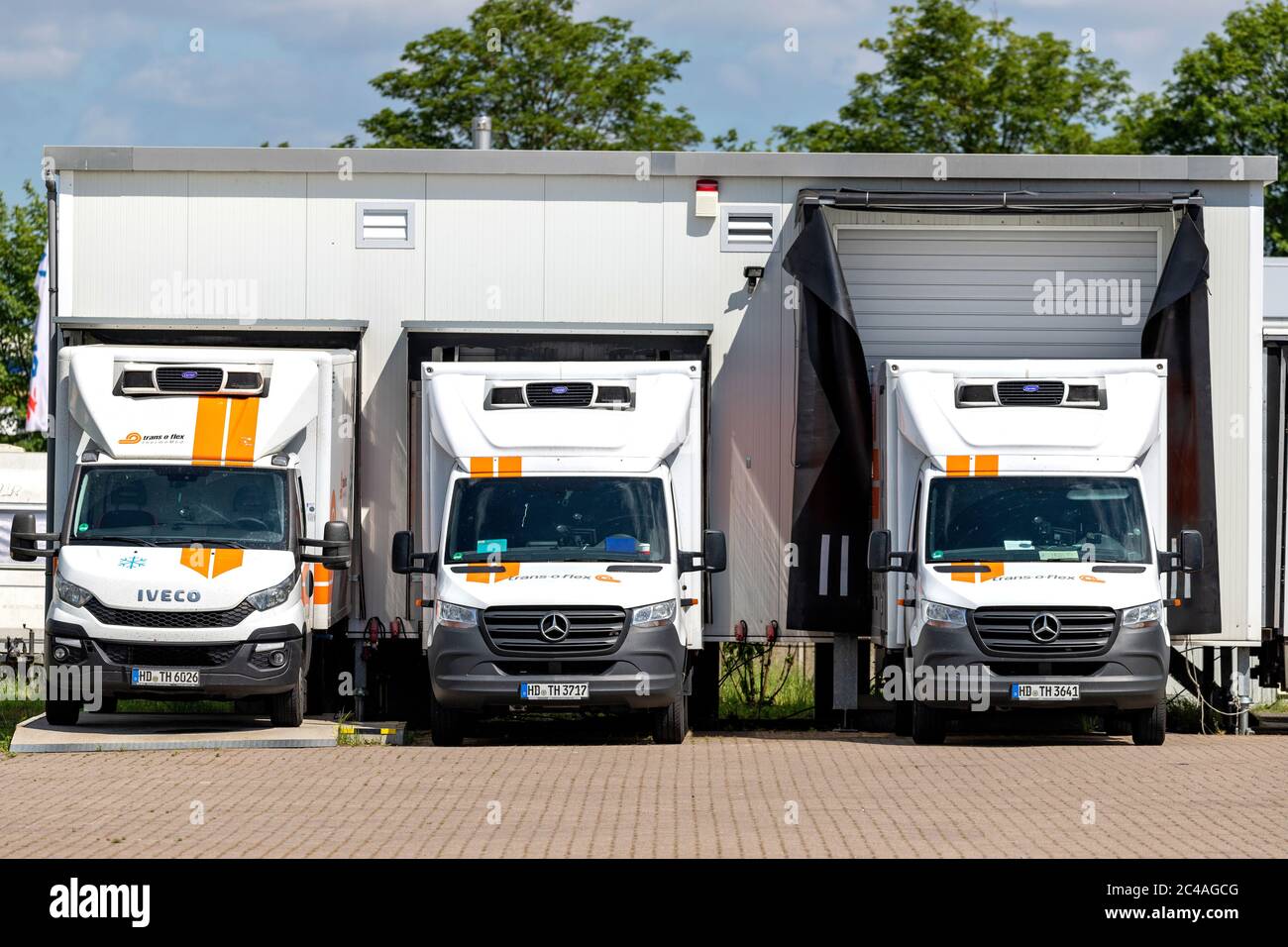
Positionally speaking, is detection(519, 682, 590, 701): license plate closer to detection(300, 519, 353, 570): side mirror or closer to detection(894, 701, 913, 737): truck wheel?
detection(300, 519, 353, 570): side mirror

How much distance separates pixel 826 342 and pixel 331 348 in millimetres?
4447

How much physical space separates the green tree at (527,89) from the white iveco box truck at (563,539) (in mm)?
27027

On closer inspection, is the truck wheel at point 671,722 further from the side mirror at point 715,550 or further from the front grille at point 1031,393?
the front grille at point 1031,393

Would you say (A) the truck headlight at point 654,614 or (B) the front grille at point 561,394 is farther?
(B) the front grille at point 561,394

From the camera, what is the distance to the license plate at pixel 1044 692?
49.0ft

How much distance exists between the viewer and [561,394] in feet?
51.4

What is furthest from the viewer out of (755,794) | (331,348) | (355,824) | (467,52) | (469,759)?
(467,52)

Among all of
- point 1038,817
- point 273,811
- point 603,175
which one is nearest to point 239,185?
point 603,175

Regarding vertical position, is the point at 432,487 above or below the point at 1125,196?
below

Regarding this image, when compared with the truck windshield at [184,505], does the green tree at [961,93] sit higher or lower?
higher

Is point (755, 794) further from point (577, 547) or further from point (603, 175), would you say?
point (603, 175)

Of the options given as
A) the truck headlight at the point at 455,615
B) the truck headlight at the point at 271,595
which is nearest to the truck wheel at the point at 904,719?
the truck headlight at the point at 455,615

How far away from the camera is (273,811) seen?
37.7 ft

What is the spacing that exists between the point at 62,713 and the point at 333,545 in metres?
2.76
